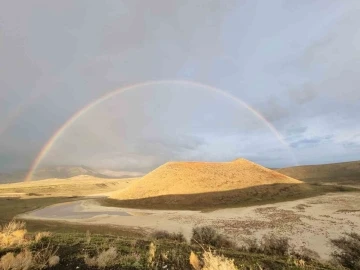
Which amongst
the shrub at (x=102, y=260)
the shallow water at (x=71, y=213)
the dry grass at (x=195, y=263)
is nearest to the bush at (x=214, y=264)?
the dry grass at (x=195, y=263)

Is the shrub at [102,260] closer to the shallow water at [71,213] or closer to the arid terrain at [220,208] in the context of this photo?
the arid terrain at [220,208]

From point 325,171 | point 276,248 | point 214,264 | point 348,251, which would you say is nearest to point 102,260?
point 214,264

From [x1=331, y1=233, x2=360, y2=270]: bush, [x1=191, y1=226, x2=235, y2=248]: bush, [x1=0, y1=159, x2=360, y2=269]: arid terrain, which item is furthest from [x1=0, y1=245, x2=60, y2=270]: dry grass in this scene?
[x1=0, y1=159, x2=360, y2=269]: arid terrain

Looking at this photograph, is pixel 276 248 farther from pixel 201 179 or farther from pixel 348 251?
pixel 201 179

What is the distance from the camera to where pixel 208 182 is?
68.4m

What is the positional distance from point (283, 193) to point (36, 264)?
63.7m

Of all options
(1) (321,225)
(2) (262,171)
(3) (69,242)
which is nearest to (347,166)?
(2) (262,171)

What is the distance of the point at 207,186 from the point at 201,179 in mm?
4214

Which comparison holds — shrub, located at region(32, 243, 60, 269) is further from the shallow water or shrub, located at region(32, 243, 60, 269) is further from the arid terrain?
the shallow water

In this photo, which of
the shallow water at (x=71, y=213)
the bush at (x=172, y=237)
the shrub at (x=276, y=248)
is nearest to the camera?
the shrub at (x=276, y=248)

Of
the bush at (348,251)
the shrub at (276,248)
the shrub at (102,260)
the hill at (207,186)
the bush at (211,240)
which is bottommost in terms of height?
the bush at (348,251)

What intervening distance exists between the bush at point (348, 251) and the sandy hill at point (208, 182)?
36635 mm

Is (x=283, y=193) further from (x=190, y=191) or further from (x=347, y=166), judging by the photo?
(x=347, y=166)

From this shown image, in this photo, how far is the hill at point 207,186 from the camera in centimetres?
→ 6064
